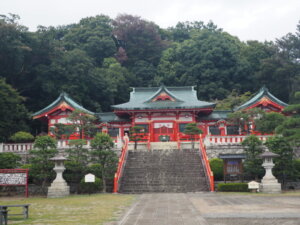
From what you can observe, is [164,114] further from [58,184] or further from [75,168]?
[58,184]

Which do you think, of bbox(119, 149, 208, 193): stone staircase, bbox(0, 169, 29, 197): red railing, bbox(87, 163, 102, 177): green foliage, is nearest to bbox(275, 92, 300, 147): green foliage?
bbox(119, 149, 208, 193): stone staircase

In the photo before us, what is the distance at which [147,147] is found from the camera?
98.2 feet

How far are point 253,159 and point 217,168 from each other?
105 inches

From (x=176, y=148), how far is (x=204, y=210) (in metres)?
16.8

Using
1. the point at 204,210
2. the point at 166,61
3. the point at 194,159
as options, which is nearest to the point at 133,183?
the point at 194,159

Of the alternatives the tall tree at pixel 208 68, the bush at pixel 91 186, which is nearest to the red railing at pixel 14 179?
the bush at pixel 91 186

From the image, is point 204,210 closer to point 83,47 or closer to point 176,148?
point 176,148

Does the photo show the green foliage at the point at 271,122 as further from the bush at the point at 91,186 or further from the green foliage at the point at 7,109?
the green foliage at the point at 7,109

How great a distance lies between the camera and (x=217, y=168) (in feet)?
76.8

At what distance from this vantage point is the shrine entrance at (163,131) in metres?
36.4

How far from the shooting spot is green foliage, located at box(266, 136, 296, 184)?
70.8 feet

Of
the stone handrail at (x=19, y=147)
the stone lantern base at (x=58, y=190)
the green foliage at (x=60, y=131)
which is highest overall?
the green foliage at (x=60, y=131)

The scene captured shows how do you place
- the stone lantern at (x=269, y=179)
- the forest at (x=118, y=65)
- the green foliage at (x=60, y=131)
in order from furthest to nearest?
the forest at (x=118, y=65) < the green foliage at (x=60, y=131) < the stone lantern at (x=269, y=179)

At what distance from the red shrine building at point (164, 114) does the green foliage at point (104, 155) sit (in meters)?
12.1
